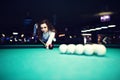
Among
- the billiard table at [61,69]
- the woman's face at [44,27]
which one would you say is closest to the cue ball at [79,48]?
the billiard table at [61,69]

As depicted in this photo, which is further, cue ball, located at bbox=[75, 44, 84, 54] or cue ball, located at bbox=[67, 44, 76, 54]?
cue ball, located at bbox=[67, 44, 76, 54]

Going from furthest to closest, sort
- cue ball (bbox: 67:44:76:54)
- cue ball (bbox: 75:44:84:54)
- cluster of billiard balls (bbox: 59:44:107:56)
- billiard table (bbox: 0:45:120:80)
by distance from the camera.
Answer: cue ball (bbox: 67:44:76:54) → cue ball (bbox: 75:44:84:54) → cluster of billiard balls (bbox: 59:44:107:56) → billiard table (bbox: 0:45:120:80)

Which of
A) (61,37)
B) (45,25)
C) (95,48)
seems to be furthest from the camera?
(61,37)

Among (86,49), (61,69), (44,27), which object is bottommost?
(61,69)

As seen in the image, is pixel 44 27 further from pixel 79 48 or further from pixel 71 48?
pixel 79 48

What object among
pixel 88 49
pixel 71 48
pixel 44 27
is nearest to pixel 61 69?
pixel 88 49

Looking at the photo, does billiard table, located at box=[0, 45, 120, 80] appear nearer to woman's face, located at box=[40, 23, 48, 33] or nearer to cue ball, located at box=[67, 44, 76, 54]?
cue ball, located at box=[67, 44, 76, 54]

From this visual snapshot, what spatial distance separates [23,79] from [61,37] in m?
11.1

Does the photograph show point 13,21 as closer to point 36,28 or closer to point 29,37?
point 29,37

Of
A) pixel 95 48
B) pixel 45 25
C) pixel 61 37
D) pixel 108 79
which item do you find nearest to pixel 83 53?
pixel 95 48

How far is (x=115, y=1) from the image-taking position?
10.9m

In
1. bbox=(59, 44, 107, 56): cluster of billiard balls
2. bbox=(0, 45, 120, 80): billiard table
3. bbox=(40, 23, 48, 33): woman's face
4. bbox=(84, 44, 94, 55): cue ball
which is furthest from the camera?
bbox=(40, 23, 48, 33): woman's face

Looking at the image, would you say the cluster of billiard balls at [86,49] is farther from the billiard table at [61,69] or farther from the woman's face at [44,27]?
the woman's face at [44,27]

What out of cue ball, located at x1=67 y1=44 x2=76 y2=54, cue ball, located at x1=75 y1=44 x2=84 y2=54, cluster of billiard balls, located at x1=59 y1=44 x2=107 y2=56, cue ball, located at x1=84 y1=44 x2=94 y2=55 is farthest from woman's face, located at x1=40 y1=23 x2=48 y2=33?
cue ball, located at x1=84 y1=44 x2=94 y2=55
